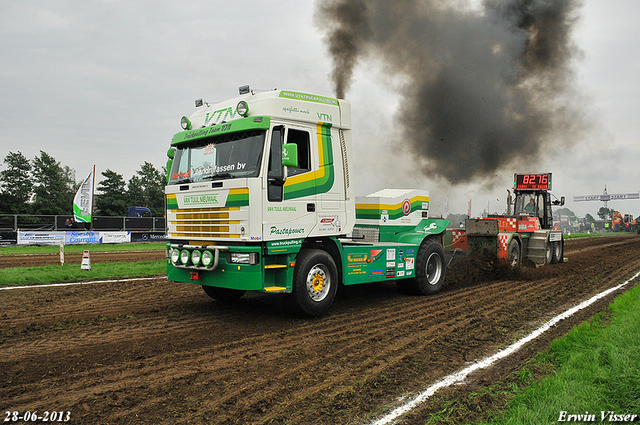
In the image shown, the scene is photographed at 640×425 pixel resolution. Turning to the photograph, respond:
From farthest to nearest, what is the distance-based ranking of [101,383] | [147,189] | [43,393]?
[147,189] → [101,383] → [43,393]

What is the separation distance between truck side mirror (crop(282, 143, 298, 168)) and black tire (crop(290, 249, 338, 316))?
1532mm

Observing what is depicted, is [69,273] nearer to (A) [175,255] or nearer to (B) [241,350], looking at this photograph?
(A) [175,255]

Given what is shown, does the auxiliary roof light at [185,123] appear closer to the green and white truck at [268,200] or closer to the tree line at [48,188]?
the green and white truck at [268,200]

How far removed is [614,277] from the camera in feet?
40.2

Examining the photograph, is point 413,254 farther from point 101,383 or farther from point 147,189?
point 147,189

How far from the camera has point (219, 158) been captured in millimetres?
7012

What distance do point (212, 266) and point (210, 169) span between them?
5.01 feet

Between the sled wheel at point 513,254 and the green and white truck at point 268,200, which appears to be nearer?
the green and white truck at point 268,200

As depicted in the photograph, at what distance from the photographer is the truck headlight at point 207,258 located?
6.83m

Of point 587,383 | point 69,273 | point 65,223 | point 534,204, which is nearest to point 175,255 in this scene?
point 587,383

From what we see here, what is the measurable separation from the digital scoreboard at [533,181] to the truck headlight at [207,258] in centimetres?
1500

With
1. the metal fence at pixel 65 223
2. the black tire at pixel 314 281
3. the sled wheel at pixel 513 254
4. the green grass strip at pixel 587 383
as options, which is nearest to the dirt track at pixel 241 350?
the black tire at pixel 314 281

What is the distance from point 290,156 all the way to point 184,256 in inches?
96.2

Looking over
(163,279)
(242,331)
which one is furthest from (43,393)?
(163,279)
